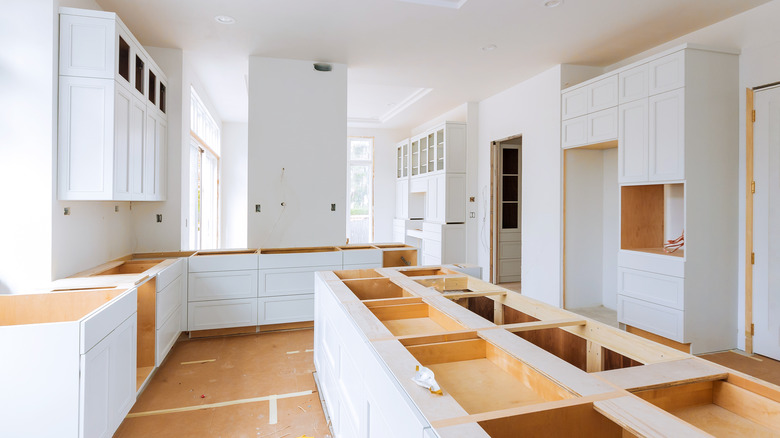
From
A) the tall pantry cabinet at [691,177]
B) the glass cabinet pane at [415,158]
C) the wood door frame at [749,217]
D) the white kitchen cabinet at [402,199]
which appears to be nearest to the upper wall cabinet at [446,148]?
the glass cabinet pane at [415,158]

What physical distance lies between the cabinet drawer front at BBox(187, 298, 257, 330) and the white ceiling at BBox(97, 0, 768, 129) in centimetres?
255

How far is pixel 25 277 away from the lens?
239 cm

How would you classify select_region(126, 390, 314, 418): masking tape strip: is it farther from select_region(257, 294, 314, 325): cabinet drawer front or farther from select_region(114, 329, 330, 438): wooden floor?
select_region(257, 294, 314, 325): cabinet drawer front

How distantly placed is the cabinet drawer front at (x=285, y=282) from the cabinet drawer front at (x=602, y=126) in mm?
3040

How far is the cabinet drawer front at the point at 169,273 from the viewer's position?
290 centimetres

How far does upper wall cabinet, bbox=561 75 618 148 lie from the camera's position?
3855mm

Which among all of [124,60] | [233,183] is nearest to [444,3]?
[124,60]

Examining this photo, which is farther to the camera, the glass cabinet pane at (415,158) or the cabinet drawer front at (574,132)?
the glass cabinet pane at (415,158)

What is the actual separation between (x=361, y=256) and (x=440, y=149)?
317 cm

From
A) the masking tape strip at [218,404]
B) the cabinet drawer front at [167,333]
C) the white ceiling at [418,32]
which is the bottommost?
the masking tape strip at [218,404]

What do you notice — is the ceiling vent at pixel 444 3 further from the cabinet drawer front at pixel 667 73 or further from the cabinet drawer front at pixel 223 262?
the cabinet drawer front at pixel 223 262

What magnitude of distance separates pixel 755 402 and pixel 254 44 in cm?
Answer: 443

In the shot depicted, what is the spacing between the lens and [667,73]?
3.33m

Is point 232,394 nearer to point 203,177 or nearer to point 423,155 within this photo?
point 203,177
